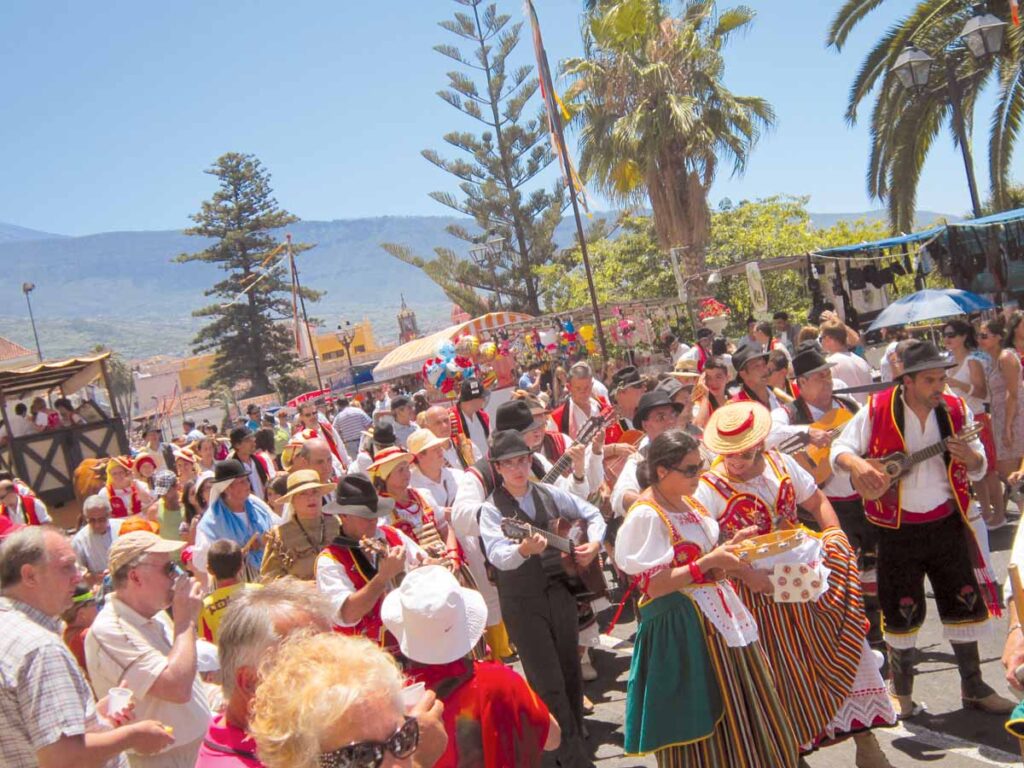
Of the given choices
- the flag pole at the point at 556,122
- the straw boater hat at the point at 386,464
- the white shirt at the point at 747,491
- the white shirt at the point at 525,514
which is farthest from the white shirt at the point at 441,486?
the flag pole at the point at 556,122

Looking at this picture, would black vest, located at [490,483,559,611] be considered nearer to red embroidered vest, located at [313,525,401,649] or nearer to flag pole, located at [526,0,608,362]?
red embroidered vest, located at [313,525,401,649]

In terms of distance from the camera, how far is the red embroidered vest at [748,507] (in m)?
4.30

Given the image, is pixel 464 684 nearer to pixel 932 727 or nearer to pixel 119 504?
pixel 932 727

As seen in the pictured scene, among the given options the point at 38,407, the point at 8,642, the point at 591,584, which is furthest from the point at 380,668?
the point at 38,407

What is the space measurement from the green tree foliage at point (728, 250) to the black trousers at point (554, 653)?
28.0 metres

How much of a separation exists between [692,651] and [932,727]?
172 cm

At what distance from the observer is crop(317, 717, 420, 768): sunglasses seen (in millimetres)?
1898

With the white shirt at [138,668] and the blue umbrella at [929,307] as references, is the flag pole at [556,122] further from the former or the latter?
the white shirt at [138,668]

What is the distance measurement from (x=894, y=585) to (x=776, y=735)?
4.97ft

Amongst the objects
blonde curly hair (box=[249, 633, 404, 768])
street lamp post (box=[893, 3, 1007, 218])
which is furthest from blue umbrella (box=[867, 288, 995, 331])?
blonde curly hair (box=[249, 633, 404, 768])

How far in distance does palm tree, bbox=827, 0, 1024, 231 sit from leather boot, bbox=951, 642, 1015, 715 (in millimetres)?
13064

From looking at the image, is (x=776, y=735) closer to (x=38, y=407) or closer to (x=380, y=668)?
(x=380, y=668)

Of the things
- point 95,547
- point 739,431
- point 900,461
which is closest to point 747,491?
point 739,431

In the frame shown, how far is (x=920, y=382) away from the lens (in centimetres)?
493
